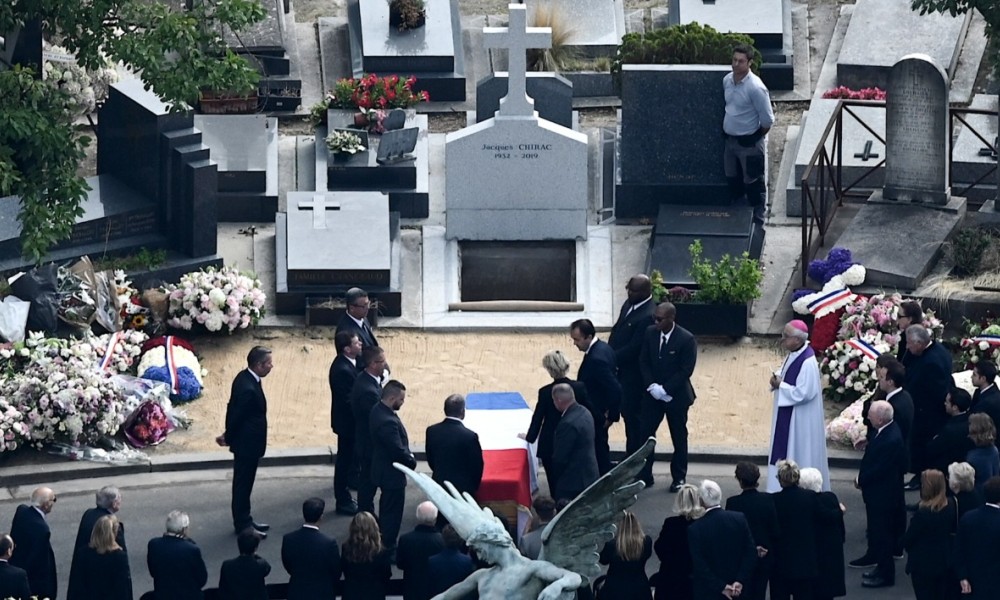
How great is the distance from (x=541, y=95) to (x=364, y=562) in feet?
34.2

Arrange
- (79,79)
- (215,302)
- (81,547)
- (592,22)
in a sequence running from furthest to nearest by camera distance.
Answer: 1. (592,22)
2. (79,79)
3. (215,302)
4. (81,547)

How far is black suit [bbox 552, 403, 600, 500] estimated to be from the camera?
18547mm

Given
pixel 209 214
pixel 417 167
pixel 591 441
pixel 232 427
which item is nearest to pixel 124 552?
pixel 232 427

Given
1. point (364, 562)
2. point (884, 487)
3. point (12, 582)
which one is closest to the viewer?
point (12, 582)

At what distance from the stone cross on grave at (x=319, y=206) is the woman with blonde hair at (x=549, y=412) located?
5.57m

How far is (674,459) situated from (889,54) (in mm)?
9188

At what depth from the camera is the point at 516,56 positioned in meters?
25.1

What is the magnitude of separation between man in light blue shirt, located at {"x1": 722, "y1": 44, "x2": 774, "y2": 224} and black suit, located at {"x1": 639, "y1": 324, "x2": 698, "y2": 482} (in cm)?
529

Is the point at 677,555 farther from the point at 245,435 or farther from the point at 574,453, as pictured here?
the point at 245,435

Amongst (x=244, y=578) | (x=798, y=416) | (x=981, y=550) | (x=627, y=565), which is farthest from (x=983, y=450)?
(x=244, y=578)

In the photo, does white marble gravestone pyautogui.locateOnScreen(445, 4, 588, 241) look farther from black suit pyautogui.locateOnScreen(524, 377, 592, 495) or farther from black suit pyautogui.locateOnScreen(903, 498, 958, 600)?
black suit pyautogui.locateOnScreen(903, 498, 958, 600)

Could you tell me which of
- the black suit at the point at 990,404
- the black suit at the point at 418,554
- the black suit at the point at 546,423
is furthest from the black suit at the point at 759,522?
the black suit at the point at 990,404

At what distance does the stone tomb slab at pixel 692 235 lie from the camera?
23.9 metres

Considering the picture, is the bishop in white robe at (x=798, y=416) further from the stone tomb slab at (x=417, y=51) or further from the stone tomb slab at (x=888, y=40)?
the stone tomb slab at (x=417, y=51)
